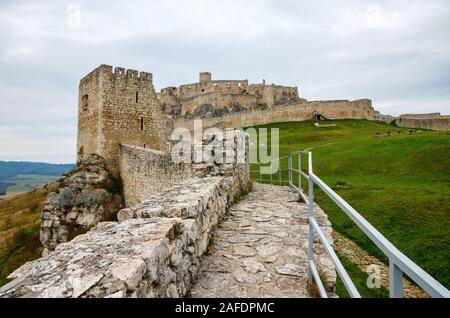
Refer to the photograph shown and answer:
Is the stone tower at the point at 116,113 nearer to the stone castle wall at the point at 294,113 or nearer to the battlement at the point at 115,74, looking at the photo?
the battlement at the point at 115,74

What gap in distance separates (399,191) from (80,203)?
14.5m

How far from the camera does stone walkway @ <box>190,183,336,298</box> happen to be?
3.67 m

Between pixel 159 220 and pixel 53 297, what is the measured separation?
1677 mm

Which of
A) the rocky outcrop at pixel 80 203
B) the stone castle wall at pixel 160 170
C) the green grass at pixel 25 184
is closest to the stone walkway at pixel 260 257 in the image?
the stone castle wall at pixel 160 170

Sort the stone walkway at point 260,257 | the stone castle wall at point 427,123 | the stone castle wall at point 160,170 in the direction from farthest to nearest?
1. the stone castle wall at point 427,123
2. the stone castle wall at point 160,170
3. the stone walkway at point 260,257

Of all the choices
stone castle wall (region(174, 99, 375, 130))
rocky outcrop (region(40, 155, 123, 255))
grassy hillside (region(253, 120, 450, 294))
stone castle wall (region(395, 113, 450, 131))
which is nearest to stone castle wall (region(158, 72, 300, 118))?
stone castle wall (region(174, 99, 375, 130))

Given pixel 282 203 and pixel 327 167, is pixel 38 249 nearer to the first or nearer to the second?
pixel 282 203

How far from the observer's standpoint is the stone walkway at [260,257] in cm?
367

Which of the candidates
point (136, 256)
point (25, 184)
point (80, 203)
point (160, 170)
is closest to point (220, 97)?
point (80, 203)

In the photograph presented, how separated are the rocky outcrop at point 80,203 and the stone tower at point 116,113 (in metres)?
0.88

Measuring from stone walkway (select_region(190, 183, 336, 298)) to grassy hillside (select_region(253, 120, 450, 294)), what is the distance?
3.05 m

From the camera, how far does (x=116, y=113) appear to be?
1812cm

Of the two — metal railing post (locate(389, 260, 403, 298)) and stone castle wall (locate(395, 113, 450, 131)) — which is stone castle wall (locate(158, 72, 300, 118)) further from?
metal railing post (locate(389, 260, 403, 298))

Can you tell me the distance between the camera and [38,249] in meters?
16.3
